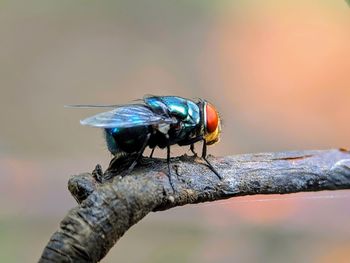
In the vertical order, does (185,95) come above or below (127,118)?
below

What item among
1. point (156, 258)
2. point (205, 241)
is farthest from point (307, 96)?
point (156, 258)

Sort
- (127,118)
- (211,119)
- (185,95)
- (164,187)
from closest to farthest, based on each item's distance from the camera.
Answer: (164,187) < (127,118) < (211,119) < (185,95)

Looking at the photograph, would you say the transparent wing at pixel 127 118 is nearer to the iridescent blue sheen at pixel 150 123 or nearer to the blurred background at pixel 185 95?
the iridescent blue sheen at pixel 150 123

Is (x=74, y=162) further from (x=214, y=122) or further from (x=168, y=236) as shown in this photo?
(x=214, y=122)

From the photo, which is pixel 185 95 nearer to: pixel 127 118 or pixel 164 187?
pixel 127 118

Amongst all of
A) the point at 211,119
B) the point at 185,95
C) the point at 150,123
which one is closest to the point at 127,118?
the point at 150,123
